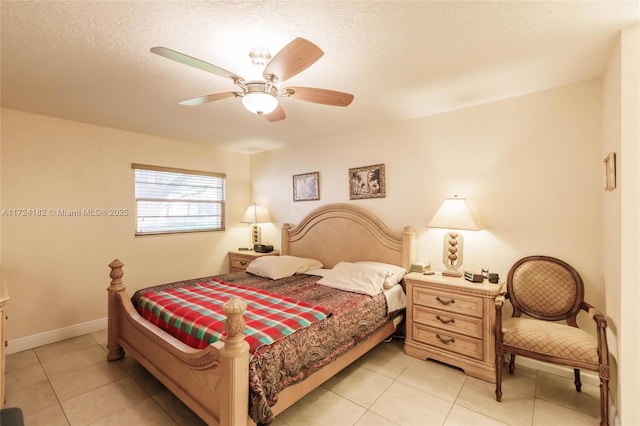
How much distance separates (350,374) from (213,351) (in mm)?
1360

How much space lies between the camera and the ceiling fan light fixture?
170 cm

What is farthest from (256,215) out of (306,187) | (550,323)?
(550,323)

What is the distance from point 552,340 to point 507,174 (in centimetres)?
142

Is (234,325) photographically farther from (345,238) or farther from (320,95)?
(345,238)

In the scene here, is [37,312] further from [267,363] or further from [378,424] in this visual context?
[378,424]

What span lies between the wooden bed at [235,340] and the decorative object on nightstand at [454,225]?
0.40 meters

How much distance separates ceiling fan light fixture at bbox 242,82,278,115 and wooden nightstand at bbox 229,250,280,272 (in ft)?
8.98

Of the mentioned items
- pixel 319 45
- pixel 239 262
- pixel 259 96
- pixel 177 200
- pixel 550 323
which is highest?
pixel 319 45

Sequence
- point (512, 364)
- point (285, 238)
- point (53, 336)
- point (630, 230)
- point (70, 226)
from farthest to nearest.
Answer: point (285, 238) → point (70, 226) → point (53, 336) → point (512, 364) → point (630, 230)

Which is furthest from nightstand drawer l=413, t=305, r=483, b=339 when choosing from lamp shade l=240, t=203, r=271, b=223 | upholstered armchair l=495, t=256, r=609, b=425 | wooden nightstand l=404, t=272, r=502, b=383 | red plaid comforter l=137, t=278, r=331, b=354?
lamp shade l=240, t=203, r=271, b=223

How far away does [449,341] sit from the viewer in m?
2.53

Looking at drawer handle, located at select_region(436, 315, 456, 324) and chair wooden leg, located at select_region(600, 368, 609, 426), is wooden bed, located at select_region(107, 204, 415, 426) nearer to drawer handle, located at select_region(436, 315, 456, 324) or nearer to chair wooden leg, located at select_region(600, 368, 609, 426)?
drawer handle, located at select_region(436, 315, 456, 324)

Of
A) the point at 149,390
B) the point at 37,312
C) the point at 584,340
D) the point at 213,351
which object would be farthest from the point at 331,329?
the point at 37,312

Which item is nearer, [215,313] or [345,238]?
[215,313]
